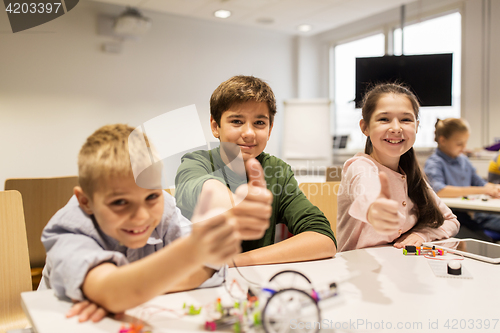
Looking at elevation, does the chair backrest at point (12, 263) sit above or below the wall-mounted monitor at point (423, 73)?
below

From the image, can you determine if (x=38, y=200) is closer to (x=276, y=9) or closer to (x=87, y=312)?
(x=87, y=312)

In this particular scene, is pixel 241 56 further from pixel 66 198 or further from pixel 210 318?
pixel 210 318

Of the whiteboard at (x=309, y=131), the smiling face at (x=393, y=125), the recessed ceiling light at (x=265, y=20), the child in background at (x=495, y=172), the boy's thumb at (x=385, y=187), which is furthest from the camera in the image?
the whiteboard at (x=309, y=131)

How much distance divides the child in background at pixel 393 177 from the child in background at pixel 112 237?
0.56 m

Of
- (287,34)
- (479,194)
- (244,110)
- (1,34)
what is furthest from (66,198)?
(287,34)

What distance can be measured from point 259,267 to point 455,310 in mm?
412

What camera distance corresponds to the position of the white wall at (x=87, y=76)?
4.07m

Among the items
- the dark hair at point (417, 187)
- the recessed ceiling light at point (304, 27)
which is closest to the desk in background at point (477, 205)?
the dark hair at point (417, 187)

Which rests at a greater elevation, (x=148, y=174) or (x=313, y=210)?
(x=148, y=174)

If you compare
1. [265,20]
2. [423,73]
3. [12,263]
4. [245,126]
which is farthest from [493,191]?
[265,20]

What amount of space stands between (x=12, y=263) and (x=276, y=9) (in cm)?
416

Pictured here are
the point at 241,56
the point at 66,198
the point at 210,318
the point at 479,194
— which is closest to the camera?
the point at 210,318

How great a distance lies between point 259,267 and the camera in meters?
0.86

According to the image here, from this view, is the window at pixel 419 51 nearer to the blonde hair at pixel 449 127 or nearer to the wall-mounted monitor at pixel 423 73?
the blonde hair at pixel 449 127
